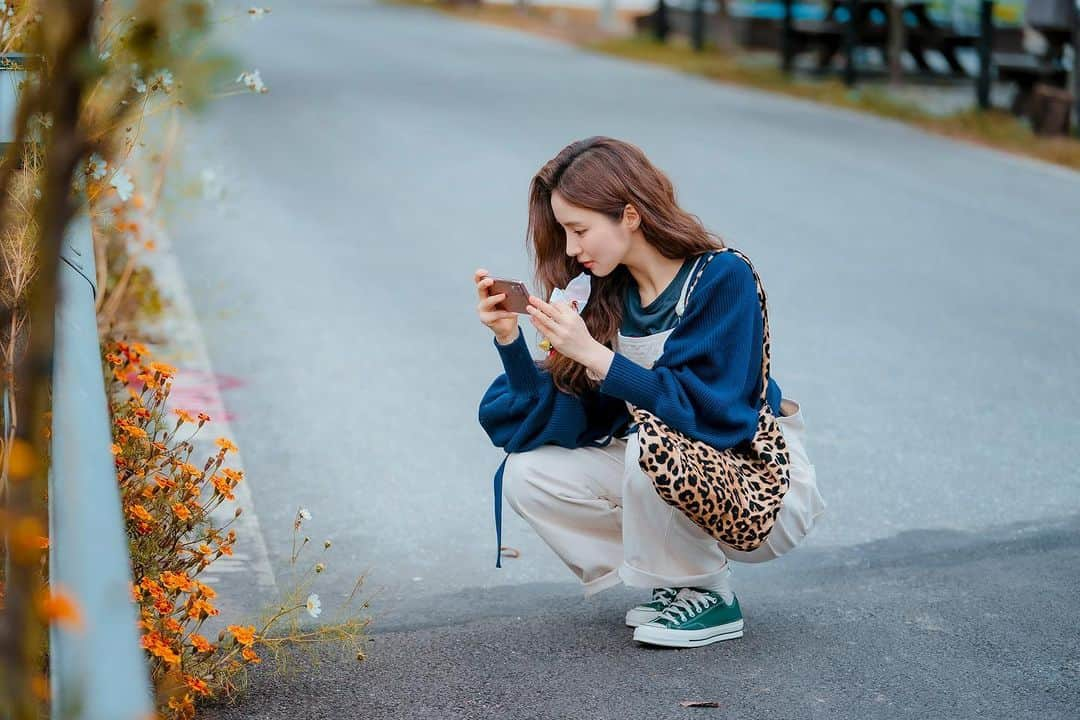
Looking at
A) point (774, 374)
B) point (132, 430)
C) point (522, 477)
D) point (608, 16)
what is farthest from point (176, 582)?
point (608, 16)

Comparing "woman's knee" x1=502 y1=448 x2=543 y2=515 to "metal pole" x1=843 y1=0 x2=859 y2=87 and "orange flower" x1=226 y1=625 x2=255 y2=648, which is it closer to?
"orange flower" x1=226 y1=625 x2=255 y2=648

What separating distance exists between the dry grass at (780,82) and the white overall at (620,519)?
9.06m

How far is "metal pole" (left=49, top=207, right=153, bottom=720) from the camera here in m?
1.56

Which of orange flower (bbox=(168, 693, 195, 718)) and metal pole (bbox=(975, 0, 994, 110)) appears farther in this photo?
metal pole (bbox=(975, 0, 994, 110))

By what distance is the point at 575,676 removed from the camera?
141 inches

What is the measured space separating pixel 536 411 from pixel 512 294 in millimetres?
302

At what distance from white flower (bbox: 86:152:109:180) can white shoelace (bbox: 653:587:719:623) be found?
1640 millimetres

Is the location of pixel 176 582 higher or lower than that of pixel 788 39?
higher

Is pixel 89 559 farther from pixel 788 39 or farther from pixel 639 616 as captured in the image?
pixel 788 39

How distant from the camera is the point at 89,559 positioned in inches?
70.4

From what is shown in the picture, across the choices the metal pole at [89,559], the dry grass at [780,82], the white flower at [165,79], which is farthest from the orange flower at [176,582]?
the dry grass at [780,82]

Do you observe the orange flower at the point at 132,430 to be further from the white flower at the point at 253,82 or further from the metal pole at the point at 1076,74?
the metal pole at the point at 1076,74

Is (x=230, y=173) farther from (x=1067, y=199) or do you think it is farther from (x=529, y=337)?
(x=1067, y=199)

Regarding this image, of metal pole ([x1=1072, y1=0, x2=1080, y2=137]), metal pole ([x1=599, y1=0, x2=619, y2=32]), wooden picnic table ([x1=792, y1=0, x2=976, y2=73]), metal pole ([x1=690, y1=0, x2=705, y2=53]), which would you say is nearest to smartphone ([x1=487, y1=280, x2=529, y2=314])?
metal pole ([x1=1072, y1=0, x2=1080, y2=137])
